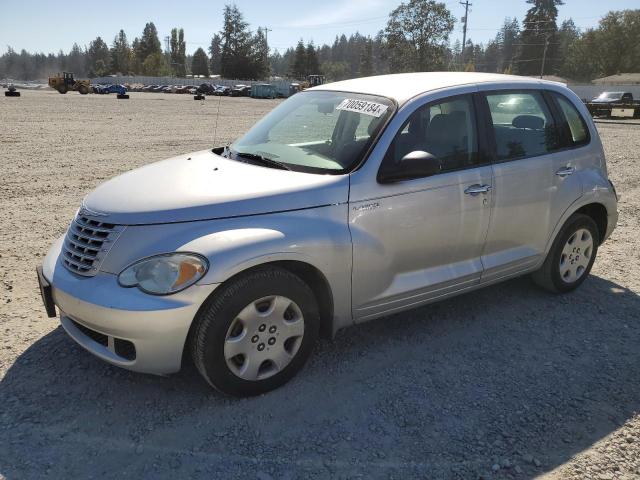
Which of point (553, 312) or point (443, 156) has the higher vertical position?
point (443, 156)

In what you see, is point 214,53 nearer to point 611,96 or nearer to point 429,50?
point 429,50

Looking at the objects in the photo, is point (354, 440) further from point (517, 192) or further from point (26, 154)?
point (26, 154)

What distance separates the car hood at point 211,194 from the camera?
2.95 meters

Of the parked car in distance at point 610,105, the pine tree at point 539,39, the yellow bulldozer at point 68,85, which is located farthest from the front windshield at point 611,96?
the pine tree at point 539,39

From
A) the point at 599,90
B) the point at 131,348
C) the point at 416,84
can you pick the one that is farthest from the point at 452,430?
the point at 599,90

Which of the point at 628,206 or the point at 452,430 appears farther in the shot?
the point at 628,206

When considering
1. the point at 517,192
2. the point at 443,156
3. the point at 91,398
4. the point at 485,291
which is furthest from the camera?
the point at 485,291

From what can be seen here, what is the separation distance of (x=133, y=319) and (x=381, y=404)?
149 cm

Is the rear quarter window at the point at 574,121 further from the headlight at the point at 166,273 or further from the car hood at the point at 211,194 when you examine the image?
the headlight at the point at 166,273

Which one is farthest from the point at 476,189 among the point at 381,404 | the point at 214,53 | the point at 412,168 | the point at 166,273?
the point at 214,53

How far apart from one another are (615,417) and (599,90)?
6172 centimetres

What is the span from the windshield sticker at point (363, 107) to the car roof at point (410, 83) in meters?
0.11

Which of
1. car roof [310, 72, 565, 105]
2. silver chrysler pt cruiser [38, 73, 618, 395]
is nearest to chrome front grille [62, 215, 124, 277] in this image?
silver chrysler pt cruiser [38, 73, 618, 395]

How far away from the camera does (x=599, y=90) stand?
55.7m
